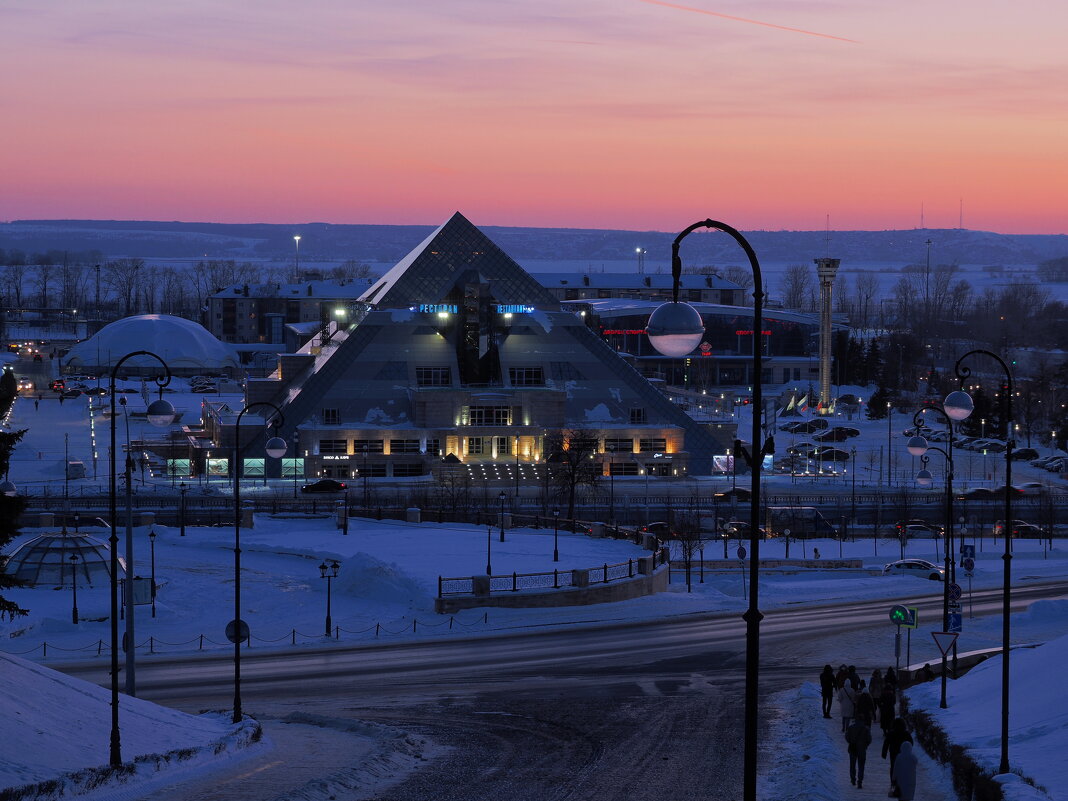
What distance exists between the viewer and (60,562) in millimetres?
46781

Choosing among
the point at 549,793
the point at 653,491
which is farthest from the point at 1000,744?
the point at 653,491

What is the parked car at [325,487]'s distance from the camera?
3014 inches

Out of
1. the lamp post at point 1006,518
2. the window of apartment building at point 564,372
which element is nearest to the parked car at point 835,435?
the window of apartment building at point 564,372

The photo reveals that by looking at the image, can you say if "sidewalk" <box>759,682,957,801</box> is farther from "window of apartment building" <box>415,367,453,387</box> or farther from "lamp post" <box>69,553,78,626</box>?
"window of apartment building" <box>415,367,453,387</box>

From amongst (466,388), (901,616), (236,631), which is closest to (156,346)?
(466,388)

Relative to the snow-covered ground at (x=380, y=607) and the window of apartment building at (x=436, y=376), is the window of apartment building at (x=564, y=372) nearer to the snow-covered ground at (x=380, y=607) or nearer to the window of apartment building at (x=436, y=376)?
the window of apartment building at (x=436, y=376)

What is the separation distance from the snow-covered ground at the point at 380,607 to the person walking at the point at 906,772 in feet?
4.96

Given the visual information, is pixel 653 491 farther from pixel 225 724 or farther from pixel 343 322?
pixel 225 724

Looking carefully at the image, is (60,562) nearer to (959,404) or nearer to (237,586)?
(237,586)

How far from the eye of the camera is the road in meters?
24.6

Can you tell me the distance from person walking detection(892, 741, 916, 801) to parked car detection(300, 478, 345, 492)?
189 feet

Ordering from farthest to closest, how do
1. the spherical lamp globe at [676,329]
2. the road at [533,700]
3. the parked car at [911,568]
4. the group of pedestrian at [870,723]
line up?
the parked car at [911,568] < the road at [533,700] < the group of pedestrian at [870,723] < the spherical lamp globe at [676,329]

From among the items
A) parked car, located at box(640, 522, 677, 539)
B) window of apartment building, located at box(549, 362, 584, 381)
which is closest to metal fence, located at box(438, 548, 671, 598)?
parked car, located at box(640, 522, 677, 539)

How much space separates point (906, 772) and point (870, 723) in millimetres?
6832
